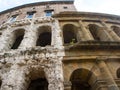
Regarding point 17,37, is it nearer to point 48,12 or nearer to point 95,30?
point 48,12

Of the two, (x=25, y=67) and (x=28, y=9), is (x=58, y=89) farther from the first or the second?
(x=28, y=9)

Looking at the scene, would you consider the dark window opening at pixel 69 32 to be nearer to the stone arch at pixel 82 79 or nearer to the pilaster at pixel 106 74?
the pilaster at pixel 106 74

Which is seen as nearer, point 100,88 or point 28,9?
point 100,88

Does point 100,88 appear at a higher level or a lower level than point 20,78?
lower

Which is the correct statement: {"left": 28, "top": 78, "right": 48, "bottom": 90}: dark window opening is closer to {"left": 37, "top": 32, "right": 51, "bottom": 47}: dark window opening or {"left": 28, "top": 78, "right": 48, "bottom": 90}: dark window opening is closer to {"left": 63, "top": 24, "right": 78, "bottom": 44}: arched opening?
{"left": 37, "top": 32, "right": 51, "bottom": 47}: dark window opening

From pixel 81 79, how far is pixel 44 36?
617 cm

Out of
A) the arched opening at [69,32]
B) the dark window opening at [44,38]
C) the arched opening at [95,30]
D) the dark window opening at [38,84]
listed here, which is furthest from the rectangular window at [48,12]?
the dark window opening at [38,84]

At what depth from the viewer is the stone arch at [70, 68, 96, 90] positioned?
945 cm

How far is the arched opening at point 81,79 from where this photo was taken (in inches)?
376

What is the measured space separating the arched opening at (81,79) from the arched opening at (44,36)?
5585 millimetres

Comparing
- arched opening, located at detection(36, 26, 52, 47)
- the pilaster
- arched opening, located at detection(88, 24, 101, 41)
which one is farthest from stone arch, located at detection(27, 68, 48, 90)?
arched opening, located at detection(88, 24, 101, 41)

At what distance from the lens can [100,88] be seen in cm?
830

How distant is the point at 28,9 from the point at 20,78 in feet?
41.4

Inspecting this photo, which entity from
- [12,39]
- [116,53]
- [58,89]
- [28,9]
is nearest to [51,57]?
[58,89]
